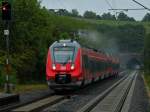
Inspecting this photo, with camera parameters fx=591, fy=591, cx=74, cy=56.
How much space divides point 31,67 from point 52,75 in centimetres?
2632

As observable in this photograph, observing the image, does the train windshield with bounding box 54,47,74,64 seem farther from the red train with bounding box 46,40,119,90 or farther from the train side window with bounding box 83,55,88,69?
the train side window with bounding box 83,55,88,69

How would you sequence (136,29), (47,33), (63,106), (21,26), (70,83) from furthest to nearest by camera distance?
(136,29), (47,33), (21,26), (70,83), (63,106)

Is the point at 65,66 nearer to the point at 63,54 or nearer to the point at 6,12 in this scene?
the point at 63,54

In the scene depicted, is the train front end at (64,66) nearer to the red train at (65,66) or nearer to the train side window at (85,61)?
the red train at (65,66)

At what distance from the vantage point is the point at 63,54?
36750mm

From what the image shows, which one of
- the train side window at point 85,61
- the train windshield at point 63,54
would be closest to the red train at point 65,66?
the train windshield at point 63,54

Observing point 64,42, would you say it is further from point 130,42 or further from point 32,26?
point 130,42

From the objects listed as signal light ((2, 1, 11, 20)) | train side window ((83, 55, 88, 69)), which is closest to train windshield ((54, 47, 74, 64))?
train side window ((83, 55, 88, 69))

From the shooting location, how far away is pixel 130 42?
154 metres

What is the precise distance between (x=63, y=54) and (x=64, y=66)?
2.88 ft

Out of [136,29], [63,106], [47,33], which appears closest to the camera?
[63,106]

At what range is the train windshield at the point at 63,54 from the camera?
36.6m

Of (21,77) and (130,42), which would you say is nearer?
(21,77)

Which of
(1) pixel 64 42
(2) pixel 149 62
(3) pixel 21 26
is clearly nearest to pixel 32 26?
(3) pixel 21 26
